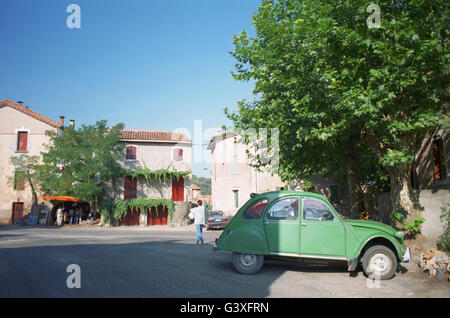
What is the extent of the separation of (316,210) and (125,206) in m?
25.3

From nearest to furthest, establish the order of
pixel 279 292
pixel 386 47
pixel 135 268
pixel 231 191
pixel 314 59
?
pixel 279 292 < pixel 135 268 < pixel 386 47 < pixel 314 59 < pixel 231 191

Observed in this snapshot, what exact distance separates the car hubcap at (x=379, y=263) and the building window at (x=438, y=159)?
7.85m

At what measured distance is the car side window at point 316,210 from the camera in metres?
6.96

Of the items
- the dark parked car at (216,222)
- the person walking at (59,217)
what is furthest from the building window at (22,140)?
the dark parked car at (216,222)

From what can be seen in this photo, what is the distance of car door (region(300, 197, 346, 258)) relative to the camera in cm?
675

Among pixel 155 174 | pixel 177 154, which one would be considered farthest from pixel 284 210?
pixel 177 154

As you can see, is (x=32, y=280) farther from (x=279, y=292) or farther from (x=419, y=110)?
(x=419, y=110)

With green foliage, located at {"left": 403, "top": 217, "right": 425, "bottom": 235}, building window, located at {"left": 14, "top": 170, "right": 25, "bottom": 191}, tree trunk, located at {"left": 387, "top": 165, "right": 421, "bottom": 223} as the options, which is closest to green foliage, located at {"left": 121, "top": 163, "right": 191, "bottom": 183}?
building window, located at {"left": 14, "top": 170, "right": 25, "bottom": 191}

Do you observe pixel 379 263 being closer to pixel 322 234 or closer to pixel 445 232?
pixel 322 234

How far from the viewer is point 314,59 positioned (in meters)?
10.3

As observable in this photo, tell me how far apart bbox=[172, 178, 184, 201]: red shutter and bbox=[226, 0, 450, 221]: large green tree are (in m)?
21.2

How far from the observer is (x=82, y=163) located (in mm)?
28250
